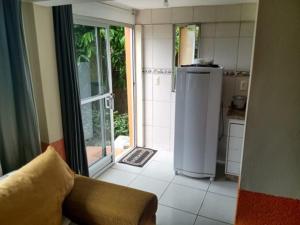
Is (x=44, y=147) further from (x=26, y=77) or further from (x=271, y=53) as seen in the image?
(x=271, y=53)

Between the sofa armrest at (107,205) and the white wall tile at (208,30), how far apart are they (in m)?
2.23

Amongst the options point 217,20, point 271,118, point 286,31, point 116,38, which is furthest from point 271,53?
point 116,38

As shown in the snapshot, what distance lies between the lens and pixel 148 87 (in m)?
3.51

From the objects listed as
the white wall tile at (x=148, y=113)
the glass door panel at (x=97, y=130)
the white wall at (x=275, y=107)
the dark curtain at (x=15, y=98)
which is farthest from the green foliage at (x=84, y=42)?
the white wall at (x=275, y=107)

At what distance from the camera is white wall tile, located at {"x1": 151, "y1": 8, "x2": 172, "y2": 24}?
312cm

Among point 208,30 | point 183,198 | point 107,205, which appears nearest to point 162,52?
point 208,30

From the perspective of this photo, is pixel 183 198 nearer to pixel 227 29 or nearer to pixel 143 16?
pixel 227 29

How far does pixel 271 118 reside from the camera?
112cm

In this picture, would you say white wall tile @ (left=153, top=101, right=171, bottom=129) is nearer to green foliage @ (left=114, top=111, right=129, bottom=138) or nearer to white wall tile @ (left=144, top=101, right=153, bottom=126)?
white wall tile @ (left=144, top=101, right=153, bottom=126)

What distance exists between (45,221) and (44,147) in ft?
3.07

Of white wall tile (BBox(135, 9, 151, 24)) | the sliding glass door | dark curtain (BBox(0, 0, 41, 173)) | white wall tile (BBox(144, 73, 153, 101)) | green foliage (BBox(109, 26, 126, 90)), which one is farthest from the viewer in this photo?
green foliage (BBox(109, 26, 126, 90))

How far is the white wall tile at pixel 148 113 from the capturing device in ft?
11.7

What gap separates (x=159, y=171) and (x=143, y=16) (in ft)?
6.98

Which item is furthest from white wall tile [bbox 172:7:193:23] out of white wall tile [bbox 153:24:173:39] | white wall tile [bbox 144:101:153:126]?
white wall tile [bbox 144:101:153:126]
